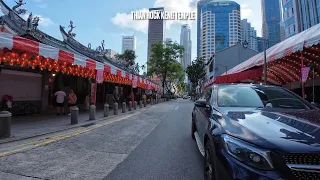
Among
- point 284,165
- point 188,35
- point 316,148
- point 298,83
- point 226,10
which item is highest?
point 188,35

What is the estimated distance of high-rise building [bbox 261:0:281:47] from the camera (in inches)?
1547

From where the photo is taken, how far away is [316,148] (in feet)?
8.03

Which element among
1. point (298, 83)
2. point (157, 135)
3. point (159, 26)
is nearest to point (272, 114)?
point (157, 135)

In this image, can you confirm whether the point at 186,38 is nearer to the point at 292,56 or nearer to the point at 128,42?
the point at 128,42

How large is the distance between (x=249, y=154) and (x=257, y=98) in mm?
2201

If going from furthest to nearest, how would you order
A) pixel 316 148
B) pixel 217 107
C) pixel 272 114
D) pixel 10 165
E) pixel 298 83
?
pixel 298 83 < pixel 10 165 < pixel 217 107 < pixel 272 114 < pixel 316 148

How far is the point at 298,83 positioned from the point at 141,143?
15.0 meters

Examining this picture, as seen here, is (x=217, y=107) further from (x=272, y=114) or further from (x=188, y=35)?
(x=188, y=35)

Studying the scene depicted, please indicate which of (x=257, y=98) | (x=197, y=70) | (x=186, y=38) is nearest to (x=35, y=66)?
(x=257, y=98)

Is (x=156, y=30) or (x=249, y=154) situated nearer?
(x=249, y=154)

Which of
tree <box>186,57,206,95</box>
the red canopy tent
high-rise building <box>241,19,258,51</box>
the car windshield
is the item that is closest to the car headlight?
the car windshield

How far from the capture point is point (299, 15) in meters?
53.5

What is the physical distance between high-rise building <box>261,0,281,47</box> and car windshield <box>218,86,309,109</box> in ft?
108

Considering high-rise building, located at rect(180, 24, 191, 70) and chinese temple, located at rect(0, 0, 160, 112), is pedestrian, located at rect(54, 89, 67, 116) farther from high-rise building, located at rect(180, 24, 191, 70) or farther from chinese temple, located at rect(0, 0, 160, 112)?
high-rise building, located at rect(180, 24, 191, 70)
